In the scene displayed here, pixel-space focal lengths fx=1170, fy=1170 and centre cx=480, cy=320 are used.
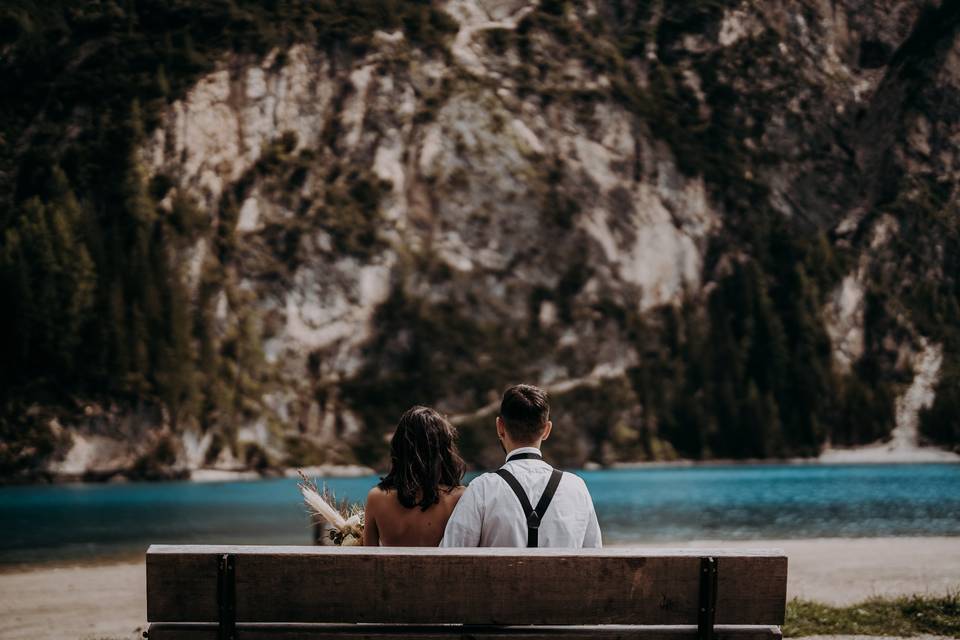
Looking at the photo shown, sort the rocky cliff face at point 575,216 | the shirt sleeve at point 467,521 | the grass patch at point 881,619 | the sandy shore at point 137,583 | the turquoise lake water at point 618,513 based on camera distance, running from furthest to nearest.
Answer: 1. the rocky cliff face at point 575,216
2. the turquoise lake water at point 618,513
3. the sandy shore at point 137,583
4. the grass patch at point 881,619
5. the shirt sleeve at point 467,521

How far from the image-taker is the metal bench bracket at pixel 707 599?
595 cm

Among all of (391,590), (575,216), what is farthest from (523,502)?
(575,216)

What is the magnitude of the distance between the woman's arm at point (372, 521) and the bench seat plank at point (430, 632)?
1.09 m

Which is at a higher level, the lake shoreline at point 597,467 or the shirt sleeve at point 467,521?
the shirt sleeve at point 467,521

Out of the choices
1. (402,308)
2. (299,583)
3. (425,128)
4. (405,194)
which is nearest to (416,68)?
(425,128)

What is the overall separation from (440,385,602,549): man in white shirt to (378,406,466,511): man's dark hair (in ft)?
1.32

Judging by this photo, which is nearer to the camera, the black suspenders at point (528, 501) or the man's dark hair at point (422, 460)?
the black suspenders at point (528, 501)

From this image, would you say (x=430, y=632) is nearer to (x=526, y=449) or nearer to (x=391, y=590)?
(x=391, y=590)

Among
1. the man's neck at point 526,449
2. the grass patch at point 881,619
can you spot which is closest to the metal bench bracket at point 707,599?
the man's neck at point 526,449

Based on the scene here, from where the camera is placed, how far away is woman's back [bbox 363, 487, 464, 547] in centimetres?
698

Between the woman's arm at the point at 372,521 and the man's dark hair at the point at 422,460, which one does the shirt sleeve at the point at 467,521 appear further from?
the woman's arm at the point at 372,521

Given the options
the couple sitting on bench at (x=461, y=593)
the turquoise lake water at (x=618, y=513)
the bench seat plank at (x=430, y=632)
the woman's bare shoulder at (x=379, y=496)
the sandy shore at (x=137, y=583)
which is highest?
the woman's bare shoulder at (x=379, y=496)

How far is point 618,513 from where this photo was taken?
60.6 metres

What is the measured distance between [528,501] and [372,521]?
3.55ft
